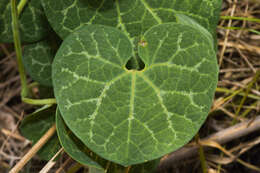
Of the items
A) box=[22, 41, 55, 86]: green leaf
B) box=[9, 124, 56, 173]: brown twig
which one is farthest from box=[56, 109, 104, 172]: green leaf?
box=[22, 41, 55, 86]: green leaf

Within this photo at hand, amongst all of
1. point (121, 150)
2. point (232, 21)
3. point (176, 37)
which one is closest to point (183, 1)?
point (176, 37)

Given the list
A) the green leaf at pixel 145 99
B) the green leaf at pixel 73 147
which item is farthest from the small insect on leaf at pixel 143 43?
the green leaf at pixel 73 147

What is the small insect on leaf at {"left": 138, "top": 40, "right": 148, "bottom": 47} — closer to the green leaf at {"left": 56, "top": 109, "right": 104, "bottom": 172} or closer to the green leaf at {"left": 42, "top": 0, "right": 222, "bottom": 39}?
the green leaf at {"left": 42, "top": 0, "right": 222, "bottom": 39}

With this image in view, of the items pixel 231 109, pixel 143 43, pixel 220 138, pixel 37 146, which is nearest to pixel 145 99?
pixel 143 43

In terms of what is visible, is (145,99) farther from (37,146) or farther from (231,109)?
(231,109)

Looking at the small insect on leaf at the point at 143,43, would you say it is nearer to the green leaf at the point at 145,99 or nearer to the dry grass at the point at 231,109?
the green leaf at the point at 145,99

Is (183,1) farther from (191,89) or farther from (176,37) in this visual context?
(191,89)
